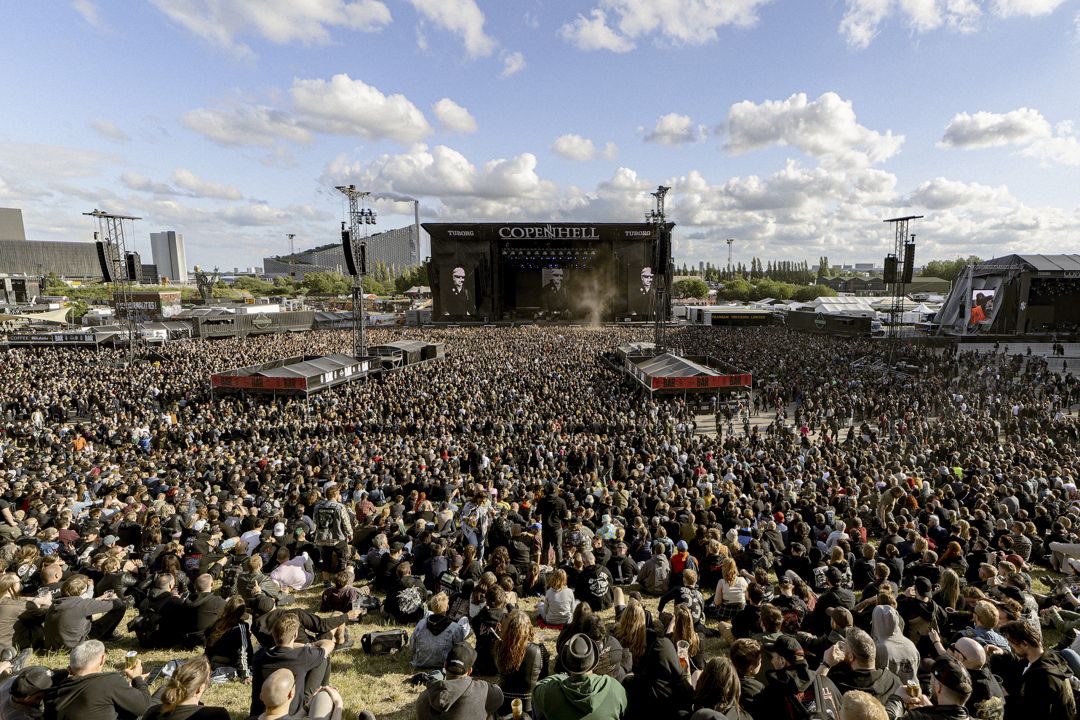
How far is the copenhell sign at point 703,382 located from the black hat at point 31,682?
869 inches

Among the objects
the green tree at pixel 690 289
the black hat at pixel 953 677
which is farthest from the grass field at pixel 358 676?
the green tree at pixel 690 289

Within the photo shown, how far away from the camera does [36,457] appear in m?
15.3

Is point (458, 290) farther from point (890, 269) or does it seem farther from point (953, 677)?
point (953, 677)

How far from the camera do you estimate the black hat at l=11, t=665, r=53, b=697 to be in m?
3.55

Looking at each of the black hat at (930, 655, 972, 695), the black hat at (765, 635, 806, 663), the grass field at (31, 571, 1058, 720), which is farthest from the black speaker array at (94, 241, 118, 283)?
the black hat at (930, 655, 972, 695)

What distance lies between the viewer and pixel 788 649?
3826 millimetres

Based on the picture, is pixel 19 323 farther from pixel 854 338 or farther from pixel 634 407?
pixel 854 338

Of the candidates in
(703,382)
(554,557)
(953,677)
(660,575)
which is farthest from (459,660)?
(703,382)

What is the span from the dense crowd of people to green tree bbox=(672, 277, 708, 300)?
8502 cm

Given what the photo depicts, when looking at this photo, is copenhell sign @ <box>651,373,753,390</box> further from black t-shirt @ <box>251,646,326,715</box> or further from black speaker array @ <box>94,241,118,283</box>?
black speaker array @ <box>94,241,118,283</box>

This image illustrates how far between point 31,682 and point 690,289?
10969cm

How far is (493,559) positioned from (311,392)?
1925 cm

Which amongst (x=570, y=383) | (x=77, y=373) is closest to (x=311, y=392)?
(x=570, y=383)

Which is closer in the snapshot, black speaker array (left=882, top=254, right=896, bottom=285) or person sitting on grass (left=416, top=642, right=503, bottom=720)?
person sitting on grass (left=416, top=642, right=503, bottom=720)
